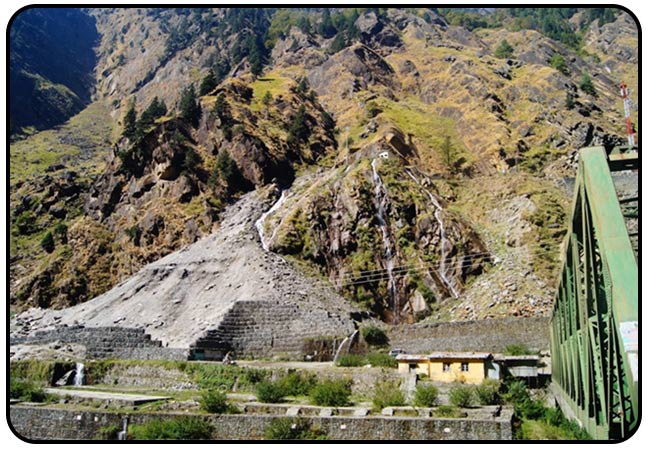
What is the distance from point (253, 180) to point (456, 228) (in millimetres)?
22121

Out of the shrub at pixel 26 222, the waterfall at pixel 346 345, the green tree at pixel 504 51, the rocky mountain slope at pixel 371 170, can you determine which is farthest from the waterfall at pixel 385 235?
the green tree at pixel 504 51

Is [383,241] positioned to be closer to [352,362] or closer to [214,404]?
[352,362]

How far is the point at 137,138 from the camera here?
65312mm

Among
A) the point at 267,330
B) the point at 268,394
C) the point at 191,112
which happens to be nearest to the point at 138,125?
the point at 191,112

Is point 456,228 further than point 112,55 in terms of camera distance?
No

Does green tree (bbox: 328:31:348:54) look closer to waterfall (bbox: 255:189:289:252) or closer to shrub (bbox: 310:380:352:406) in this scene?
waterfall (bbox: 255:189:289:252)

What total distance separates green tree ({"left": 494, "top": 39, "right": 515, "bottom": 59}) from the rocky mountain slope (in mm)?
1188

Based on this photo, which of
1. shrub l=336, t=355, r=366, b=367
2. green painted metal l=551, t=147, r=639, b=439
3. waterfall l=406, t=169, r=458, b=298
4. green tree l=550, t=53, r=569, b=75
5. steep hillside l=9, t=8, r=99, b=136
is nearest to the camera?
green painted metal l=551, t=147, r=639, b=439

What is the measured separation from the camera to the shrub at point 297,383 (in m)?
24.5

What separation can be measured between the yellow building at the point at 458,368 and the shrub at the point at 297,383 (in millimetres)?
3546

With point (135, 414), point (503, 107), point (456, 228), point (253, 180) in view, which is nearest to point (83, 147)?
point (253, 180)

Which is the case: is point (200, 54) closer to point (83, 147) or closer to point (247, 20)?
point (247, 20)

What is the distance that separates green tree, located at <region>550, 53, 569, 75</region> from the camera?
86812 mm

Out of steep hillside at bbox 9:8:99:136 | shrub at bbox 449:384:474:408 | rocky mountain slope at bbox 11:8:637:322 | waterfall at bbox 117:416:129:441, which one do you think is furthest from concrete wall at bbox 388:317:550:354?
steep hillside at bbox 9:8:99:136
